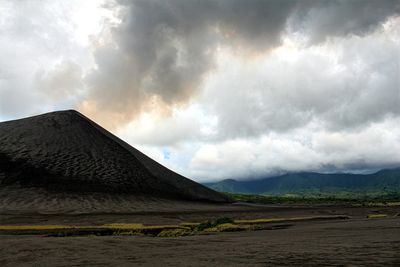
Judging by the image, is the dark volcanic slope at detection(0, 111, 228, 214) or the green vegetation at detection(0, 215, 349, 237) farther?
the dark volcanic slope at detection(0, 111, 228, 214)

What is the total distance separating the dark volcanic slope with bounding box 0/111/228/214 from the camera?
4958 inches

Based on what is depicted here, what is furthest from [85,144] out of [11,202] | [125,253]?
[125,253]

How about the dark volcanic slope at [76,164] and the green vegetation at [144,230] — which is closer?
the green vegetation at [144,230]

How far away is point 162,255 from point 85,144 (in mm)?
143192

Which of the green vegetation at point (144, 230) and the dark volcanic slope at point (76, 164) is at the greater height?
the dark volcanic slope at point (76, 164)

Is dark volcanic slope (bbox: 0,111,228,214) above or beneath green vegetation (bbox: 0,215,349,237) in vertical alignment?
above

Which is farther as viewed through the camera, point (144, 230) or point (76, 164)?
point (76, 164)

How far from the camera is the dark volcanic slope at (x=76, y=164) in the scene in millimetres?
125938

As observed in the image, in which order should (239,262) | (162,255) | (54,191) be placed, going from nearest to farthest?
1. (239,262)
2. (162,255)
3. (54,191)

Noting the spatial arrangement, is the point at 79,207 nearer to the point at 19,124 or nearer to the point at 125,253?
the point at 125,253

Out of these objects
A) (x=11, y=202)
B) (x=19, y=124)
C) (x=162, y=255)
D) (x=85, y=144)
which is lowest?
(x=162, y=255)

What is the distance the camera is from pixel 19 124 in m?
173

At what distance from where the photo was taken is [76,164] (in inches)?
5625

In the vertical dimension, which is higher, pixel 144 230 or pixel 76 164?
pixel 76 164
